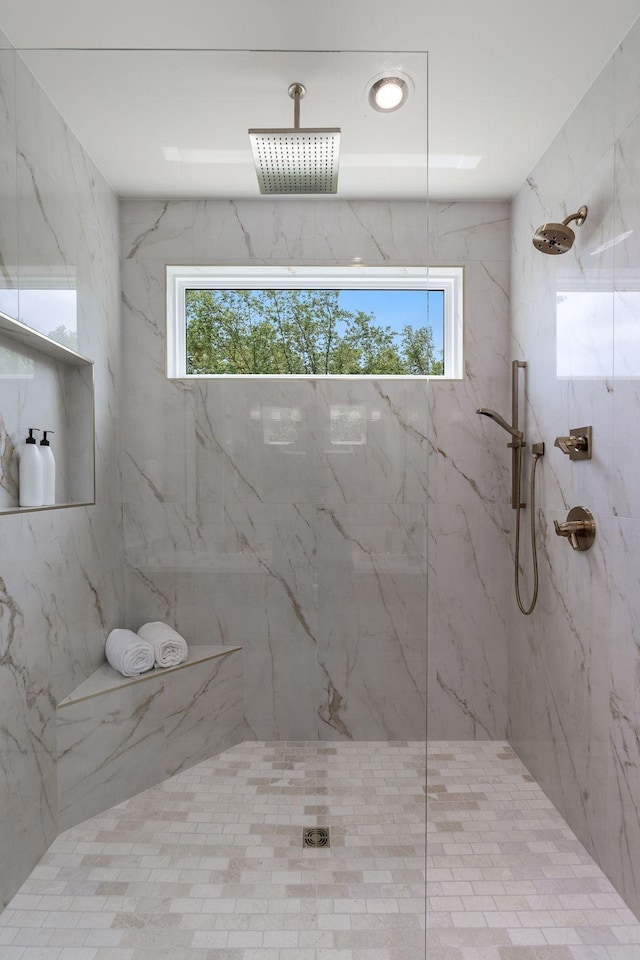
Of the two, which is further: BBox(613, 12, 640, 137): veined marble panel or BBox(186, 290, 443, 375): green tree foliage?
BBox(613, 12, 640, 137): veined marble panel

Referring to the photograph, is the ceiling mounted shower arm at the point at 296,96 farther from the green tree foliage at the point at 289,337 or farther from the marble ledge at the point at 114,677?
the marble ledge at the point at 114,677

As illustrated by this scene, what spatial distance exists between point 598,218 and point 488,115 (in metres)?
0.54

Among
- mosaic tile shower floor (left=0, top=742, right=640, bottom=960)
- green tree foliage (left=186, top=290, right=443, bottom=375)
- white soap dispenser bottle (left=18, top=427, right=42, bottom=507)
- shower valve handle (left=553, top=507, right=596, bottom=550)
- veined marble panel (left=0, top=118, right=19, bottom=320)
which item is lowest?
mosaic tile shower floor (left=0, top=742, right=640, bottom=960)

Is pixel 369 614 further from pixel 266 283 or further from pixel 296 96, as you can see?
pixel 296 96

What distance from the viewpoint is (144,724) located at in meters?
1.56

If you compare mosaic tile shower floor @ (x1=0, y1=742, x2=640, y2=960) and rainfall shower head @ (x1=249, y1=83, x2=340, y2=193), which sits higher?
rainfall shower head @ (x1=249, y1=83, x2=340, y2=193)

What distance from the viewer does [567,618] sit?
2109 millimetres

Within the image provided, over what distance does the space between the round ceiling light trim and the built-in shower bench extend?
145cm

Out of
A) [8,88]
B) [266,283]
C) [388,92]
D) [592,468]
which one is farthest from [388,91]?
[592,468]

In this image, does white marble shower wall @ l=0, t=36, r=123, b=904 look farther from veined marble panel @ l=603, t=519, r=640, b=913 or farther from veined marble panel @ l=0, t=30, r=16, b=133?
veined marble panel @ l=603, t=519, r=640, b=913

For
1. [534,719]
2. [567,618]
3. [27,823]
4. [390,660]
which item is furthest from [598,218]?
[27,823]

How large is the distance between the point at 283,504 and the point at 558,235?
4.17 ft

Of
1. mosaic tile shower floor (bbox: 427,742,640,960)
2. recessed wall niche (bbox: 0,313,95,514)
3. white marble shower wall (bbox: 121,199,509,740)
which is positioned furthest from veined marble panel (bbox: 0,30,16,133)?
mosaic tile shower floor (bbox: 427,742,640,960)

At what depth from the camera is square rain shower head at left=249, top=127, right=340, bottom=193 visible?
1480 millimetres
